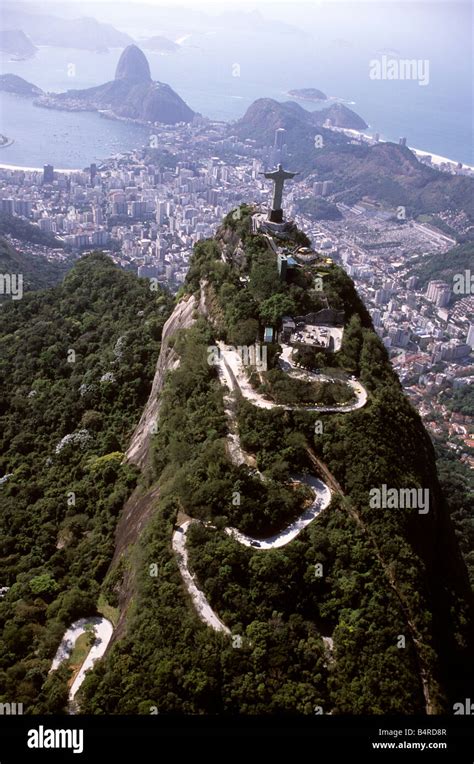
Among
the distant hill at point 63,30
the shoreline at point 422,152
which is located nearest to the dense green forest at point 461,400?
the shoreline at point 422,152

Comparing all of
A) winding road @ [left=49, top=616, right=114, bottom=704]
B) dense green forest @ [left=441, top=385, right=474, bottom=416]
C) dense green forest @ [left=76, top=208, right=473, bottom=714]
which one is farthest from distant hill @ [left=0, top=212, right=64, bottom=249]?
winding road @ [left=49, top=616, right=114, bottom=704]

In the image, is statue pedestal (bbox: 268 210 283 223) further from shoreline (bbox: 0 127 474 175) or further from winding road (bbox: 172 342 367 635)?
shoreline (bbox: 0 127 474 175)

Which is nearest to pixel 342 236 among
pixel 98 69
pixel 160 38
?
pixel 98 69

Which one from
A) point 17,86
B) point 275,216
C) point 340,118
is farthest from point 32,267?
point 340,118

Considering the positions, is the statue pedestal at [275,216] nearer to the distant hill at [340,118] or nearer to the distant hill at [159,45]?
the distant hill at [340,118]
